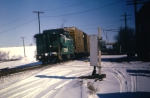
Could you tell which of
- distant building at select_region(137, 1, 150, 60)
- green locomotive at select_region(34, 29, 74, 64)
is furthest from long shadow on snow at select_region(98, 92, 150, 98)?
distant building at select_region(137, 1, 150, 60)

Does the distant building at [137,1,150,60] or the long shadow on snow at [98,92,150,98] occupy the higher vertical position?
the distant building at [137,1,150,60]

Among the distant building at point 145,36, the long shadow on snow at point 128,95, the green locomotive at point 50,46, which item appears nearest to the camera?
the long shadow on snow at point 128,95

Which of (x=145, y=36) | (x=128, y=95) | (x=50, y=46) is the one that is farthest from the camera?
(x=145, y=36)

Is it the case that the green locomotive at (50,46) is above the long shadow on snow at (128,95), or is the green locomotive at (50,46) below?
above

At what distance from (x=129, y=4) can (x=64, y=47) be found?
50.0ft

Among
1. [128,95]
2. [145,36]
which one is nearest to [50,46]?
[128,95]

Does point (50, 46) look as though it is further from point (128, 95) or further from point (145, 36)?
point (145, 36)

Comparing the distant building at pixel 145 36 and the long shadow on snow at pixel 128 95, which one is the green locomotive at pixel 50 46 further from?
the long shadow on snow at pixel 128 95

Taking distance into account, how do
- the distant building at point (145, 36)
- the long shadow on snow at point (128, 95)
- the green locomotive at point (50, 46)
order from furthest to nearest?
1. the distant building at point (145, 36)
2. the green locomotive at point (50, 46)
3. the long shadow on snow at point (128, 95)

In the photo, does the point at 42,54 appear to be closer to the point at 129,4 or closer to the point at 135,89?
the point at 135,89

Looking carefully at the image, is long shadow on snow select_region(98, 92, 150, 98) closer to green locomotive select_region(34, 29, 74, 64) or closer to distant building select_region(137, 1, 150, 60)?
green locomotive select_region(34, 29, 74, 64)

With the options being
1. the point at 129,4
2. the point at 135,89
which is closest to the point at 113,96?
the point at 135,89

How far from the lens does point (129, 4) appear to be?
82.6 ft

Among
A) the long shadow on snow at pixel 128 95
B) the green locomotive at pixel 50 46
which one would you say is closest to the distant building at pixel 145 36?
the green locomotive at pixel 50 46
